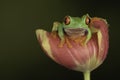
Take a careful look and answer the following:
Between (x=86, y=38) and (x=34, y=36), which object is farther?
(x=34, y=36)

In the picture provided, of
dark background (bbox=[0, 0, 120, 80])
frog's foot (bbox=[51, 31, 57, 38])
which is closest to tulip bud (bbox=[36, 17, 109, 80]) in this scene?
frog's foot (bbox=[51, 31, 57, 38])

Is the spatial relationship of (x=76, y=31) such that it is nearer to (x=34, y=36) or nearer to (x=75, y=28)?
(x=75, y=28)

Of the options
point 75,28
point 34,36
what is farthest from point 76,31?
point 34,36

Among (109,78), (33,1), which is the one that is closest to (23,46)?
(33,1)

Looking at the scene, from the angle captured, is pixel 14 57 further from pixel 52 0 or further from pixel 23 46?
pixel 52 0

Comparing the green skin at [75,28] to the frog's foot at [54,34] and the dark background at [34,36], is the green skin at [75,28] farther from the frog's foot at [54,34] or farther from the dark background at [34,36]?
the dark background at [34,36]

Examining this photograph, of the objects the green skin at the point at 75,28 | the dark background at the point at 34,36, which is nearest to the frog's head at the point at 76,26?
the green skin at the point at 75,28

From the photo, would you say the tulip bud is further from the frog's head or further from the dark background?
the dark background
